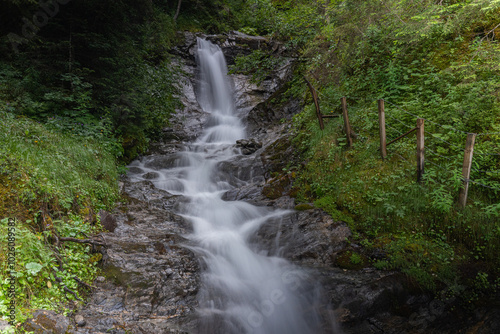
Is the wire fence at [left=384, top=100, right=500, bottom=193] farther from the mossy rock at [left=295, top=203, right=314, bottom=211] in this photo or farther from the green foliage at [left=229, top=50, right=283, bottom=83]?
the green foliage at [left=229, top=50, right=283, bottom=83]

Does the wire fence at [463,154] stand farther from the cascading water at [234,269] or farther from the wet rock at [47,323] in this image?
the wet rock at [47,323]

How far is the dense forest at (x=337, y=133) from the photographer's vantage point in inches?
161

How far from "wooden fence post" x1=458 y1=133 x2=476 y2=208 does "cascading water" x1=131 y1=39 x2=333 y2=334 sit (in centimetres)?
305

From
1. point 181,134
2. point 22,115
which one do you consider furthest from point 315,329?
point 181,134

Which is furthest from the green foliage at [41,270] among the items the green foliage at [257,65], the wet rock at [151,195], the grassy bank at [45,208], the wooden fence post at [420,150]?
the green foliage at [257,65]

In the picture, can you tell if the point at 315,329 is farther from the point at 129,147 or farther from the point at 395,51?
the point at 129,147

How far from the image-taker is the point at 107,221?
17.5 ft

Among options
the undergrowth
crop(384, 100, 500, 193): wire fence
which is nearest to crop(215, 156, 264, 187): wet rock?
the undergrowth

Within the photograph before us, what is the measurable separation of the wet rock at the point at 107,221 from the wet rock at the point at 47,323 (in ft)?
8.27

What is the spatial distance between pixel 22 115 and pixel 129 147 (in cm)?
371

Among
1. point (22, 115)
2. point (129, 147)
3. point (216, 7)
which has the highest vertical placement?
point (216, 7)

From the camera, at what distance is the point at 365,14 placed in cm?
862

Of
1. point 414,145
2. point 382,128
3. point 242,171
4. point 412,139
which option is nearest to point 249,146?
point 242,171

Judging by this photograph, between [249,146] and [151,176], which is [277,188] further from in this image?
[151,176]
